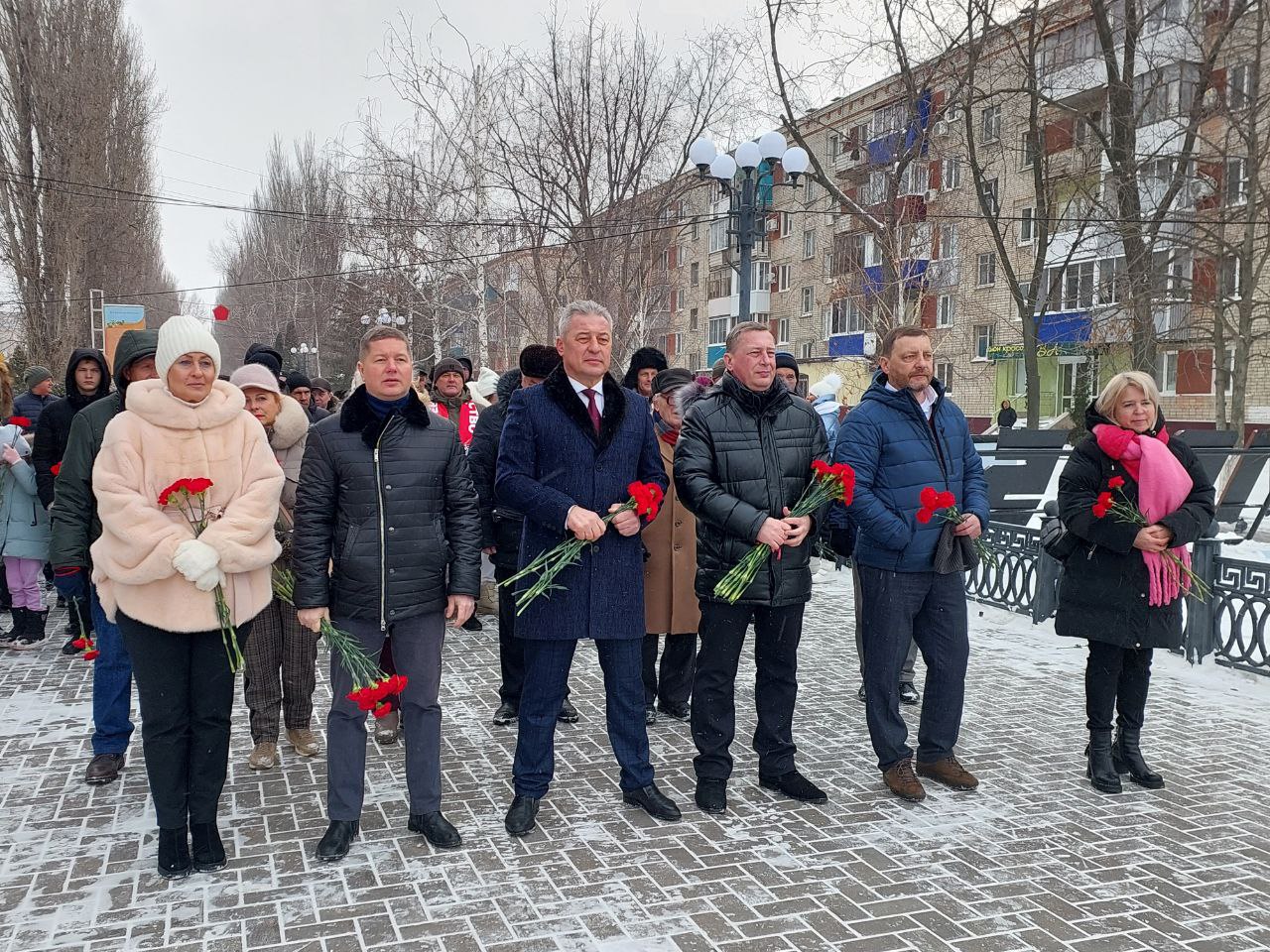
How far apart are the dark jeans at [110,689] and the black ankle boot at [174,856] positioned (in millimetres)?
1210

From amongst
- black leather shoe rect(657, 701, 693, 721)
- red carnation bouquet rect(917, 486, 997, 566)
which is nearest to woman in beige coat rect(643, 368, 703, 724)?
black leather shoe rect(657, 701, 693, 721)

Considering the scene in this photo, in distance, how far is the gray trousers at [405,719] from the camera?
3.97 meters

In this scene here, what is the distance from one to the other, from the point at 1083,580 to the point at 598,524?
2566 millimetres

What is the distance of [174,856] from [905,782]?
→ 10.3 feet

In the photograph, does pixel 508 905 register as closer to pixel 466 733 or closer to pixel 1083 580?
pixel 466 733

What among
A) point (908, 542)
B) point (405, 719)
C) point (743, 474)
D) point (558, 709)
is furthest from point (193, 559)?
point (908, 542)

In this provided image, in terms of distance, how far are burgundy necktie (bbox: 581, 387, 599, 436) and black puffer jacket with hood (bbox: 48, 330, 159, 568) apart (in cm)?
185

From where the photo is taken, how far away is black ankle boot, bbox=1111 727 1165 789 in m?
4.77

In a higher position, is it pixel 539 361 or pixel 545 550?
pixel 539 361

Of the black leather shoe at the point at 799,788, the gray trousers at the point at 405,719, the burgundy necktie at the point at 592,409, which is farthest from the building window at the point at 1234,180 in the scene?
the gray trousers at the point at 405,719

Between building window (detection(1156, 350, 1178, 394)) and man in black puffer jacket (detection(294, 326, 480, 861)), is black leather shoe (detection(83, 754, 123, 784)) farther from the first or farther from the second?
building window (detection(1156, 350, 1178, 394))

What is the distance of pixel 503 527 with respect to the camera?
5.80 m

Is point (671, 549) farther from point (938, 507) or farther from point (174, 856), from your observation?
point (174, 856)

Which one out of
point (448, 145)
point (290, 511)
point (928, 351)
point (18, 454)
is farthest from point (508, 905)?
point (448, 145)
